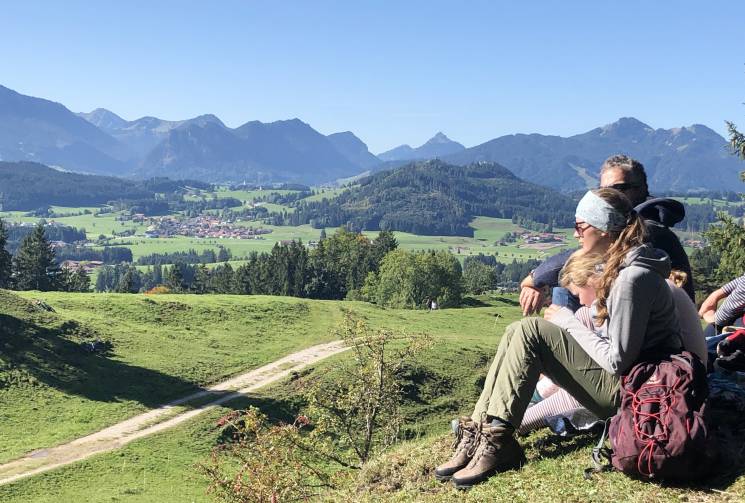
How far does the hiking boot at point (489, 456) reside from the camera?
6535 millimetres

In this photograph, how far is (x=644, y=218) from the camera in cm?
763

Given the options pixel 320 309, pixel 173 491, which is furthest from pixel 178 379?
pixel 320 309

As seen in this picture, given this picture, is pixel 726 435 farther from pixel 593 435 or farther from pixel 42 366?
pixel 42 366

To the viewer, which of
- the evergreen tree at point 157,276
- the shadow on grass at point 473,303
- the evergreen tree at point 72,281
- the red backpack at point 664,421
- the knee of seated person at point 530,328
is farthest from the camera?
the evergreen tree at point 157,276

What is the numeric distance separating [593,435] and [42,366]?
30411 millimetres

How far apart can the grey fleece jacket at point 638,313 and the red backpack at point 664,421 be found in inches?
6.9

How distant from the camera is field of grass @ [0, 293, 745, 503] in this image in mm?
6203

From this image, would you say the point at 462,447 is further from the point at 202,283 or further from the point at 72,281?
the point at 202,283

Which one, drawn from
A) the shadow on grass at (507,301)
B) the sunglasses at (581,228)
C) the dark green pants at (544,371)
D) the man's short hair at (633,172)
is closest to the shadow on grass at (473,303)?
the shadow on grass at (507,301)

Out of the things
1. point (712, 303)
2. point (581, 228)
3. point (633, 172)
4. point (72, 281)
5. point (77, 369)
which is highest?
point (633, 172)

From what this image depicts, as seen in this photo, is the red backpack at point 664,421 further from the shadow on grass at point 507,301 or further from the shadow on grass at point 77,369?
the shadow on grass at point 507,301

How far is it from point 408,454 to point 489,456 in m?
2.54

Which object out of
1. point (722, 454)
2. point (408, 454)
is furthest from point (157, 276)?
point (722, 454)

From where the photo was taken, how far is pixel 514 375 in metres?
6.41
